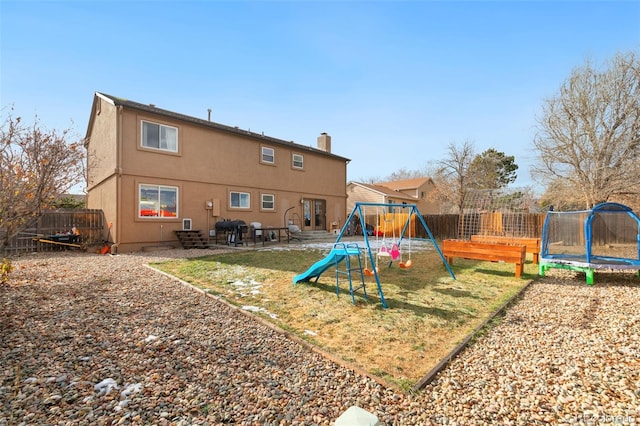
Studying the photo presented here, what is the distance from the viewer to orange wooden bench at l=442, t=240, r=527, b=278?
7.66 meters

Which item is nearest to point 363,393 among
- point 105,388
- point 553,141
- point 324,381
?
point 324,381

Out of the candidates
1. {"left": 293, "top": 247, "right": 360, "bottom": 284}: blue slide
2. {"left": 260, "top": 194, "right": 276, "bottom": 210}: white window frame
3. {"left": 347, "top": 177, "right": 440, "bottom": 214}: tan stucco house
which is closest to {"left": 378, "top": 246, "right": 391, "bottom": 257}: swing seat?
{"left": 293, "top": 247, "right": 360, "bottom": 284}: blue slide

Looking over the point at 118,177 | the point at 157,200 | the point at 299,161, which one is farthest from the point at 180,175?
the point at 299,161

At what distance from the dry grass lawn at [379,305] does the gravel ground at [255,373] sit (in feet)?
1.03

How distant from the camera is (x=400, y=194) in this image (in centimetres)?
3269

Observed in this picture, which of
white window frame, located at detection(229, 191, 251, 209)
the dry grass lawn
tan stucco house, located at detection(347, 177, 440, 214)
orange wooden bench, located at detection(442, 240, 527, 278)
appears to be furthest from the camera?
tan stucco house, located at detection(347, 177, 440, 214)

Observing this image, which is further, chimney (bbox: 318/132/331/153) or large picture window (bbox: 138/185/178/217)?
chimney (bbox: 318/132/331/153)

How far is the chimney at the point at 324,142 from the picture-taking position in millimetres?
21719

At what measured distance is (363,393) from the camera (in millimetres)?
2742

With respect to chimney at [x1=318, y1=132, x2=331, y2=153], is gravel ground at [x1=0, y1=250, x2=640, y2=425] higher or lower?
lower

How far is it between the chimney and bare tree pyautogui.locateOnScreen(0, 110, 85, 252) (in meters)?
15.7

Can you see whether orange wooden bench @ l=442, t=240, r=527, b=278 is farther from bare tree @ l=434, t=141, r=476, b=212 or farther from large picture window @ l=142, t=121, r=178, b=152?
bare tree @ l=434, t=141, r=476, b=212

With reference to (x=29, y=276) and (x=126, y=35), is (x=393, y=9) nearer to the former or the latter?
(x=126, y=35)

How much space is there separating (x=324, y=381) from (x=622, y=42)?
20.9 meters
